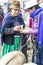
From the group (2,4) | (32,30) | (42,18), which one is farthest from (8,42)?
(2,4)

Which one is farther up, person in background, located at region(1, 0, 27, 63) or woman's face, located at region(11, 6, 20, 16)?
woman's face, located at region(11, 6, 20, 16)

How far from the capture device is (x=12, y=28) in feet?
7.97

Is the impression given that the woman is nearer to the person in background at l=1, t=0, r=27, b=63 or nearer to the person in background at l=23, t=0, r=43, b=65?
the person in background at l=1, t=0, r=27, b=63

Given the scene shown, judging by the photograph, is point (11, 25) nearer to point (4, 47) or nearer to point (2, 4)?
point (4, 47)

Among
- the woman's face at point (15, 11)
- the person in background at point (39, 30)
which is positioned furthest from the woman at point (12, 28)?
the person in background at point (39, 30)

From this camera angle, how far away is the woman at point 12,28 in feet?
7.84

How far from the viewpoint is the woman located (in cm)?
239

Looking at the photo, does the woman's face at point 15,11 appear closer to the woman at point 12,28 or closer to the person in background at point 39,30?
the woman at point 12,28

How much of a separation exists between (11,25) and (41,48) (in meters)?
0.51

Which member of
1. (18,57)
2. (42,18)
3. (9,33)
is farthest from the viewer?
(9,33)

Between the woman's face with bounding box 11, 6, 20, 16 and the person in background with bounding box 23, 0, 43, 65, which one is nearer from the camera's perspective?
the person in background with bounding box 23, 0, 43, 65

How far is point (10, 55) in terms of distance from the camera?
82.4 inches

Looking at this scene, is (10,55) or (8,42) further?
(8,42)

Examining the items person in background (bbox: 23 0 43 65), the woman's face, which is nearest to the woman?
the woman's face
